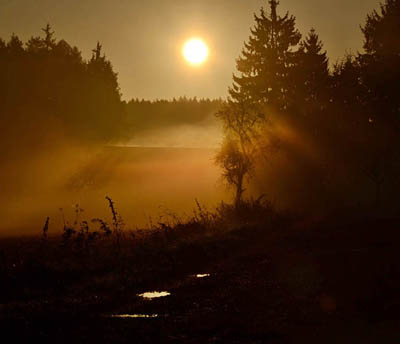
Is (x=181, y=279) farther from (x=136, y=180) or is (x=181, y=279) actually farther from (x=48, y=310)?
(x=136, y=180)

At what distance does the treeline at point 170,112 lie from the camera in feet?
484

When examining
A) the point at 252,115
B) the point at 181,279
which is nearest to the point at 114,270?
the point at 181,279

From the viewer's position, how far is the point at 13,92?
42125 millimetres

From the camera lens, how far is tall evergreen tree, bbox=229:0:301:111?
44906 millimetres

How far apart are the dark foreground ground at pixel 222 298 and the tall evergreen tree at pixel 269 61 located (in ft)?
99.9

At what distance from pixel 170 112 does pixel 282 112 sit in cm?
11930

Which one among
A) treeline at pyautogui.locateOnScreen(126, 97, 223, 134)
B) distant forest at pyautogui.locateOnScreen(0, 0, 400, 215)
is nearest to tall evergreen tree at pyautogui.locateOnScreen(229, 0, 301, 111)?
distant forest at pyautogui.locateOnScreen(0, 0, 400, 215)

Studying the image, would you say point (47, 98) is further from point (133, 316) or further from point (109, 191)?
point (133, 316)

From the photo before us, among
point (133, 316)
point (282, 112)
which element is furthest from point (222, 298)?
point (282, 112)

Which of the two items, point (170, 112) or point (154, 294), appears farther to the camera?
point (170, 112)

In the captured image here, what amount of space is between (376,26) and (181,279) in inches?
1315

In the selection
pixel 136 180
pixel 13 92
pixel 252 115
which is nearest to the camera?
pixel 252 115

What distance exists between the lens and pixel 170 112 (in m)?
155

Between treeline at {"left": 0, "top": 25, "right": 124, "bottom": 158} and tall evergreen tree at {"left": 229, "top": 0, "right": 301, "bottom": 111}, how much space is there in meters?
14.5
